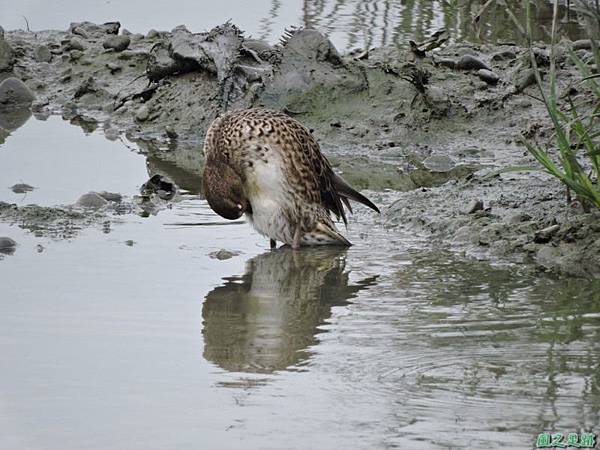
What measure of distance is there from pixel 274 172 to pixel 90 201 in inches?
56.7

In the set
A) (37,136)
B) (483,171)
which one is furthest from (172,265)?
(37,136)

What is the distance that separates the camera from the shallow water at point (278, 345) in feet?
14.4

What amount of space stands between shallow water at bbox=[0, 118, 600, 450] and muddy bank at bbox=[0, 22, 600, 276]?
4.57 ft

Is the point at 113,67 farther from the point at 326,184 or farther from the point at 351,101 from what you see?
the point at 326,184

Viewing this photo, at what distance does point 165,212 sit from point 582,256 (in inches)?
116

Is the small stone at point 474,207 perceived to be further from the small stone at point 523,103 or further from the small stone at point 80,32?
the small stone at point 80,32

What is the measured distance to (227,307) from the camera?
20.5 ft

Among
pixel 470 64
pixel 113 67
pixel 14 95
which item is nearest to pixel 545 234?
pixel 470 64

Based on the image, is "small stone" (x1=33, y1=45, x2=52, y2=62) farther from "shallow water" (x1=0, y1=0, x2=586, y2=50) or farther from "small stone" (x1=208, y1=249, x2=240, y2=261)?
"small stone" (x1=208, y1=249, x2=240, y2=261)

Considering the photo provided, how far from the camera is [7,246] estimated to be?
7211 mm

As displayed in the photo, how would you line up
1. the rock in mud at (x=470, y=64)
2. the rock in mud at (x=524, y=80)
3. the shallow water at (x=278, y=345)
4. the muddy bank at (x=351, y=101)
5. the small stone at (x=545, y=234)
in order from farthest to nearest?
the rock in mud at (x=470, y=64), the rock in mud at (x=524, y=80), the muddy bank at (x=351, y=101), the small stone at (x=545, y=234), the shallow water at (x=278, y=345)

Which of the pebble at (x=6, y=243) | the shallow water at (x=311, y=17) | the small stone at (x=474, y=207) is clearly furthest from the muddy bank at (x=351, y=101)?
the pebble at (x=6, y=243)

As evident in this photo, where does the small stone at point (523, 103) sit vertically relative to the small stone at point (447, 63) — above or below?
below

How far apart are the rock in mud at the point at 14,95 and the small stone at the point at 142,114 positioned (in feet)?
4.19
